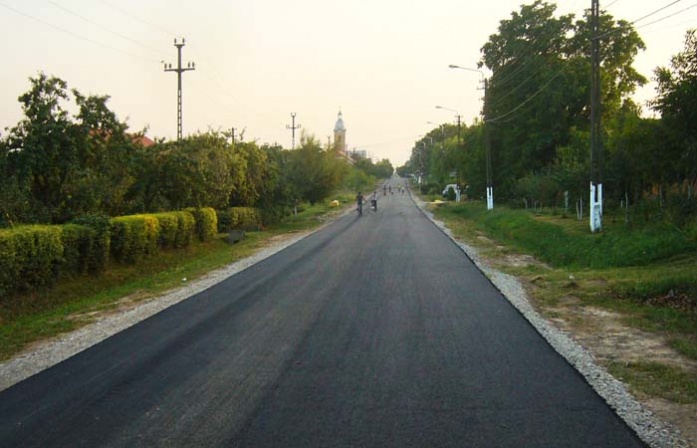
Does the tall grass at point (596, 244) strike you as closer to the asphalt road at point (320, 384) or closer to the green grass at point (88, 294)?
the asphalt road at point (320, 384)

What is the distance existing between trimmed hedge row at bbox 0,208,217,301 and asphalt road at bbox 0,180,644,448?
3.24 meters

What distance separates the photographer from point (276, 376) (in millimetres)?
6633

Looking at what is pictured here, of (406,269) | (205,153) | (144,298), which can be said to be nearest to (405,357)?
(144,298)

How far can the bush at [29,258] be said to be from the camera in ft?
37.6

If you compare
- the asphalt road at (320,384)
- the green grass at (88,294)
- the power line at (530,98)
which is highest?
the power line at (530,98)

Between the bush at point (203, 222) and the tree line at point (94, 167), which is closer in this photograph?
the tree line at point (94, 167)

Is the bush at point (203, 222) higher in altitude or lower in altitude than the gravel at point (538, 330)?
higher

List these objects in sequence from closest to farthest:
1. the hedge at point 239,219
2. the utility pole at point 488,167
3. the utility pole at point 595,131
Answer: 1. the utility pole at point 595,131
2. the hedge at point 239,219
3. the utility pole at point 488,167

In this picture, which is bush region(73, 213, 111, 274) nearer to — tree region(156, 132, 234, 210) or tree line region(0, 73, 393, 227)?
tree line region(0, 73, 393, 227)

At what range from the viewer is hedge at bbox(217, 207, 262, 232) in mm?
30280

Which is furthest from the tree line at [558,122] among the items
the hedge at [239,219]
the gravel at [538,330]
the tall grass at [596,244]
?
the hedge at [239,219]

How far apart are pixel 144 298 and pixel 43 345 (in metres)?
3.99

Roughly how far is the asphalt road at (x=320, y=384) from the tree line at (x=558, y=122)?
41.8 feet

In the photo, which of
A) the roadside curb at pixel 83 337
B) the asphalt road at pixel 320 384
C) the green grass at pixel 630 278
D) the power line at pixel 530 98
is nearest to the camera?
the asphalt road at pixel 320 384
